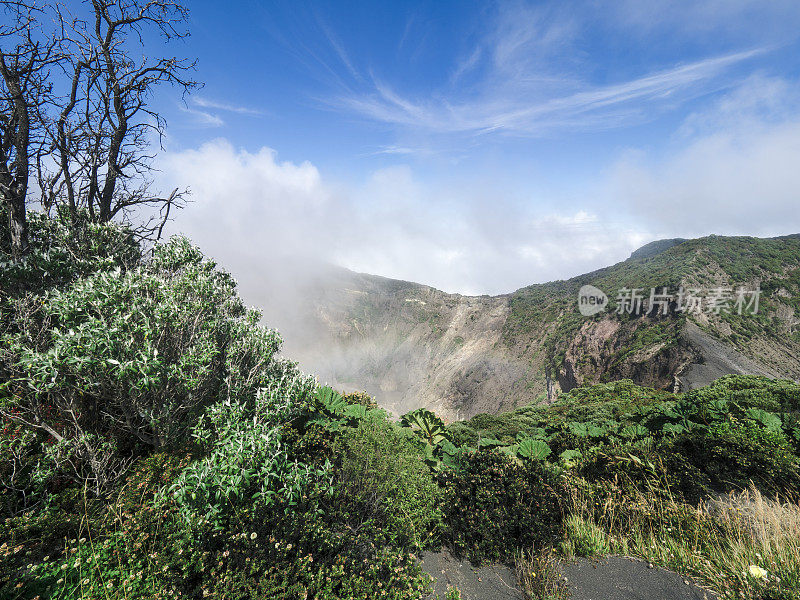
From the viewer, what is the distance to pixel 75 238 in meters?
7.05

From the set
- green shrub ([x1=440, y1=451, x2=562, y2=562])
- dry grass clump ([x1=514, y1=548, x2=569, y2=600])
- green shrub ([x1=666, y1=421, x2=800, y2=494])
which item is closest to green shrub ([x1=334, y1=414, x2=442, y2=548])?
green shrub ([x1=440, y1=451, x2=562, y2=562])

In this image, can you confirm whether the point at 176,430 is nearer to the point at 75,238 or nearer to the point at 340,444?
the point at 340,444

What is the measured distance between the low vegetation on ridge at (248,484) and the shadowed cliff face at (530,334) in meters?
27.7

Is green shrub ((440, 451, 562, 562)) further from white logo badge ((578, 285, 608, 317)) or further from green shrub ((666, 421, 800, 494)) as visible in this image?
white logo badge ((578, 285, 608, 317))

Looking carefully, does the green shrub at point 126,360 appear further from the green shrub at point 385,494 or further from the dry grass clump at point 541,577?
the dry grass clump at point 541,577

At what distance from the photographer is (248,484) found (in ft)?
13.1

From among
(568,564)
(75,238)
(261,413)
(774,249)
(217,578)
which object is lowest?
(568,564)

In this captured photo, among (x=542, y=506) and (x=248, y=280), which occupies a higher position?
(x=248, y=280)

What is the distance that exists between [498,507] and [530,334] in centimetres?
5808

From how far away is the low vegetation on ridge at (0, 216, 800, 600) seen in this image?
11.8 feet

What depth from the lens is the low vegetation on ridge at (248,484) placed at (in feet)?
11.8

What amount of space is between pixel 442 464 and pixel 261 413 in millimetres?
3699

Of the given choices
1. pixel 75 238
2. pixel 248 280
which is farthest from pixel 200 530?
pixel 248 280

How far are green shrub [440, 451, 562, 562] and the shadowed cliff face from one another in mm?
28976
